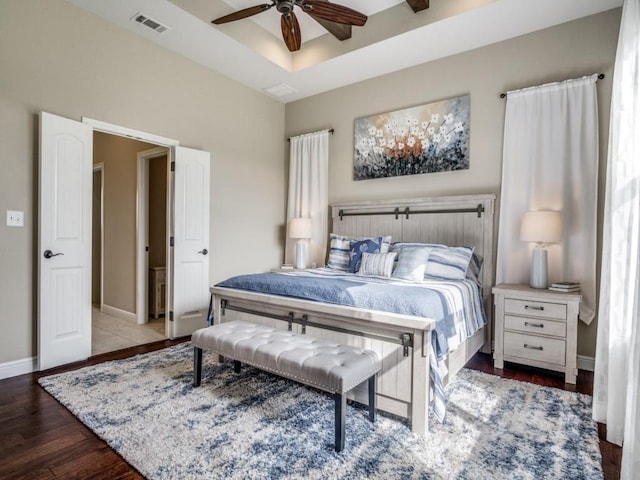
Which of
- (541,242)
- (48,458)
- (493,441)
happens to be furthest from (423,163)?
(48,458)

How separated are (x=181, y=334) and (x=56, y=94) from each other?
8.37 feet

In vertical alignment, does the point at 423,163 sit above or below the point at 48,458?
above

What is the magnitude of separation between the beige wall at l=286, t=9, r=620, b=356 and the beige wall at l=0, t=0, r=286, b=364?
1.07 m

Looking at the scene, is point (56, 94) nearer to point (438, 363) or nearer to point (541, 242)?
point (438, 363)

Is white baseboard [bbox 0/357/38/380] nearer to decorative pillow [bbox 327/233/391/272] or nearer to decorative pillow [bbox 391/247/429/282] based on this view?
decorative pillow [bbox 327/233/391/272]

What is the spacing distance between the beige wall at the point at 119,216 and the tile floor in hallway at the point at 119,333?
254mm

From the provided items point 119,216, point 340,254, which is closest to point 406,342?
point 340,254

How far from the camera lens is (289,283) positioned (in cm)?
270

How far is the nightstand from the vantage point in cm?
276

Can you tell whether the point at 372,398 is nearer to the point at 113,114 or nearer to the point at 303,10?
the point at 303,10

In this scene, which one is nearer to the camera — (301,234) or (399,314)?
(399,314)

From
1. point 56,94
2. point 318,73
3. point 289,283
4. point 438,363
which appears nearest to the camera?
point 438,363

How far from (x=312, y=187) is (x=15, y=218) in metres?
3.18

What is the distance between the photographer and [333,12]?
278cm
